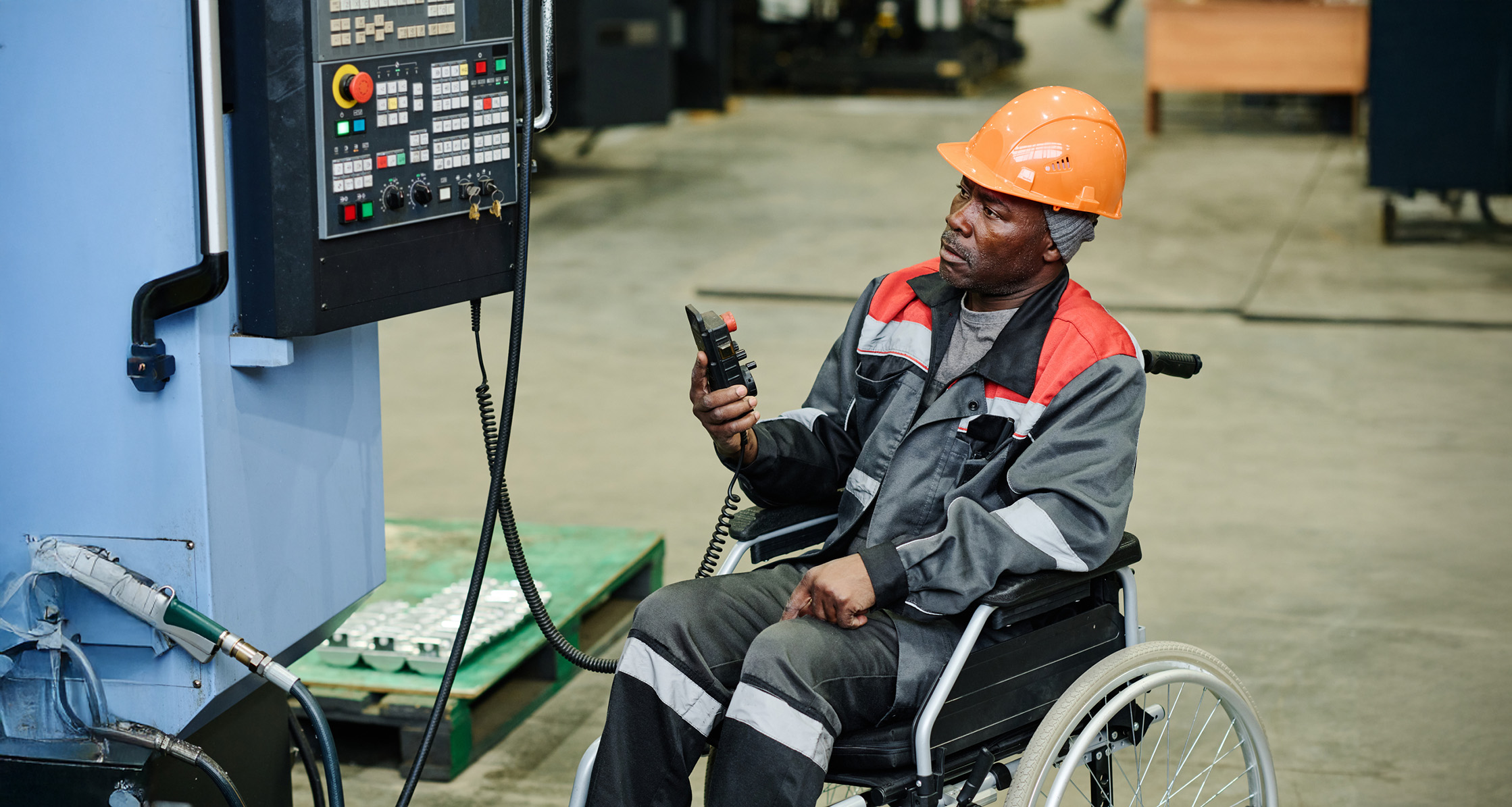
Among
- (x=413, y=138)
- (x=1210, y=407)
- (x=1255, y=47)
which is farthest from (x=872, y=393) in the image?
(x=1255, y=47)

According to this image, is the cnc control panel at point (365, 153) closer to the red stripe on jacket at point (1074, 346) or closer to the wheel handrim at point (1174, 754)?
the red stripe on jacket at point (1074, 346)

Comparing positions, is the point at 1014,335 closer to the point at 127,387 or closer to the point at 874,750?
the point at 874,750

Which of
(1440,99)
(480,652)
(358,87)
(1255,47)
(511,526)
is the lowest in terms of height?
(480,652)

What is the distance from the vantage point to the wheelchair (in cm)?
209

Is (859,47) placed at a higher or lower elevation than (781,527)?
higher

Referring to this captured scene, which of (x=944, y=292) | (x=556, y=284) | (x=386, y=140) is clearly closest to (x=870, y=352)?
(x=944, y=292)

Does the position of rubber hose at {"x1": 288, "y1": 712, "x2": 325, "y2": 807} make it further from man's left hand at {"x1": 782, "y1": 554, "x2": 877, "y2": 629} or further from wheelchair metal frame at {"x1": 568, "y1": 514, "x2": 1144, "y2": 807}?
man's left hand at {"x1": 782, "y1": 554, "x2": 877, "y2": 629}

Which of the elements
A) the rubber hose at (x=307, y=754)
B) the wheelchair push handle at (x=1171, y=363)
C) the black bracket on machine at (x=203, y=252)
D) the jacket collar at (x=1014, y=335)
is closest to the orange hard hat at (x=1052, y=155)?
the jacket collar at (x=1014, y=335)

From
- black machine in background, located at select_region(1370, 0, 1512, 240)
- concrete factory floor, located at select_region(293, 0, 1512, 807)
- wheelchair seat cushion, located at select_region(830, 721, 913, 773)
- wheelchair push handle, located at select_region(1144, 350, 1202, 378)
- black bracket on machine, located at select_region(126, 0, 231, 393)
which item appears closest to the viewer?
black bracket on machine, located at select_region(126, 0, 231, 393)

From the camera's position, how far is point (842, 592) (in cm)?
218

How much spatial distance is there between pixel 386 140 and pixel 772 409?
3328 mm

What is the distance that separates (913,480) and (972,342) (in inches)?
10.1

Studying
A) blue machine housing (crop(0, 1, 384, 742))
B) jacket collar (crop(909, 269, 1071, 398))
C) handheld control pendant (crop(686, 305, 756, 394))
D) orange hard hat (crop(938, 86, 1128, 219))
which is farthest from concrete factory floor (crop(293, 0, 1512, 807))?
orange hard hat (crop(938, 86, 1128, 219))

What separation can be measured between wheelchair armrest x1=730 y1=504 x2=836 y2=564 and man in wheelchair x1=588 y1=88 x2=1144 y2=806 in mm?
22
